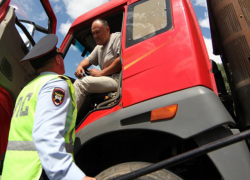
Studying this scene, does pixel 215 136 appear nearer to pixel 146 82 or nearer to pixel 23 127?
pixel 146 82

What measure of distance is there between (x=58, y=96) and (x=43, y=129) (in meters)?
0.25

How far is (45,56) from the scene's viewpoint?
1564 millimetres

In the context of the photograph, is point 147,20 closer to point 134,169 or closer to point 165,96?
point 165,96

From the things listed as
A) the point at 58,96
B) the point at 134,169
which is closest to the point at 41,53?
the point at 58,96

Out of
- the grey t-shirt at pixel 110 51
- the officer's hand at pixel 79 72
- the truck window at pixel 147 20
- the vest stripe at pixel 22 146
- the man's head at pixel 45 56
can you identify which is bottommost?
the officer's hand at pixel 79 72

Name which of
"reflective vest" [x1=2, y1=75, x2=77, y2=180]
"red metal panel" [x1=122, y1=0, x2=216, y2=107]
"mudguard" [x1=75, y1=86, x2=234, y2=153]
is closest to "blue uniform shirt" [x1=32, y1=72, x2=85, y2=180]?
"reflective vest" [x1=2, y1=75, x2=77, y2=180]

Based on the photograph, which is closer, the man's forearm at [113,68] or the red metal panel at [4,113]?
the red metal panel at [4,113]

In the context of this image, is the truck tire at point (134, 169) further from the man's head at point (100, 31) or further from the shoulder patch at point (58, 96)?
the man's head at point (100, 31)

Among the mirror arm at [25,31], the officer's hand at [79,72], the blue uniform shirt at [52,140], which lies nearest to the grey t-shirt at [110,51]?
the officer's hand at [79,72]

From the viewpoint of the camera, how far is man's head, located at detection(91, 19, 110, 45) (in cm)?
241

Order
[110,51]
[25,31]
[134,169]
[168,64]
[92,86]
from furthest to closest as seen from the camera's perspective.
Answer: [25,31] → [110,51] → [92,86] → [168,64] → [134,169]

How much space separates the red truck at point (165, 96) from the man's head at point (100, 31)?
1.18 ft

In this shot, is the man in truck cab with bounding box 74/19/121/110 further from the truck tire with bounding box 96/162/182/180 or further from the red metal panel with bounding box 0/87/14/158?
the truck tire with bounding box 96/162/182/180

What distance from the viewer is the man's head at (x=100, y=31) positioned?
7.89ft
